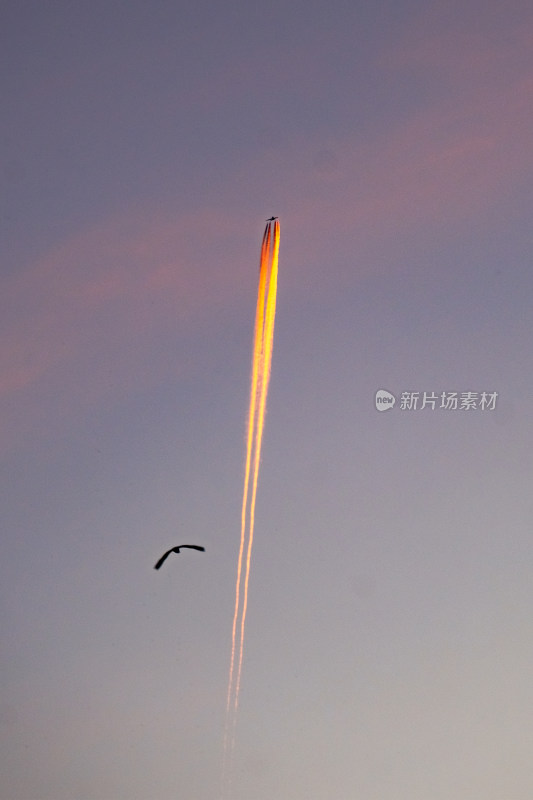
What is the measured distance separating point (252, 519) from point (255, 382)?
790cm

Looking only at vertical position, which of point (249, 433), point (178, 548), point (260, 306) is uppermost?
point (260, 306)

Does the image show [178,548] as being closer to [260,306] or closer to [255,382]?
[255,382]

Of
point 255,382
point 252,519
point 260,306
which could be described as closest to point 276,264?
point 260,306

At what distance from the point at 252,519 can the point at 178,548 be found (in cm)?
568

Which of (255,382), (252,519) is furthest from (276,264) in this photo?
(252,519)

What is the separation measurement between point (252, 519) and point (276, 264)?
1372 centimetres

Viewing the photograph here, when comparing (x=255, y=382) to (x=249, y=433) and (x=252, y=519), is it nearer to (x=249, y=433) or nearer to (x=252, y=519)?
Result: (x=249, y=433)

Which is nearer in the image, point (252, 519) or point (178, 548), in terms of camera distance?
point (178, 548)

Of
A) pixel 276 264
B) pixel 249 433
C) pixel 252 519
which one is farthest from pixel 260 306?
pixel 252 519

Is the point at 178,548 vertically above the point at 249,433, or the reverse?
the point at 249,433

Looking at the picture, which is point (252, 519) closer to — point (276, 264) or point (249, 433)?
point (249, 433)

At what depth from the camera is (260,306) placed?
200 ft

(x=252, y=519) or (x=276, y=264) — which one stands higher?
(x=276, y=264)

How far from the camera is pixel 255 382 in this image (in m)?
59.3
